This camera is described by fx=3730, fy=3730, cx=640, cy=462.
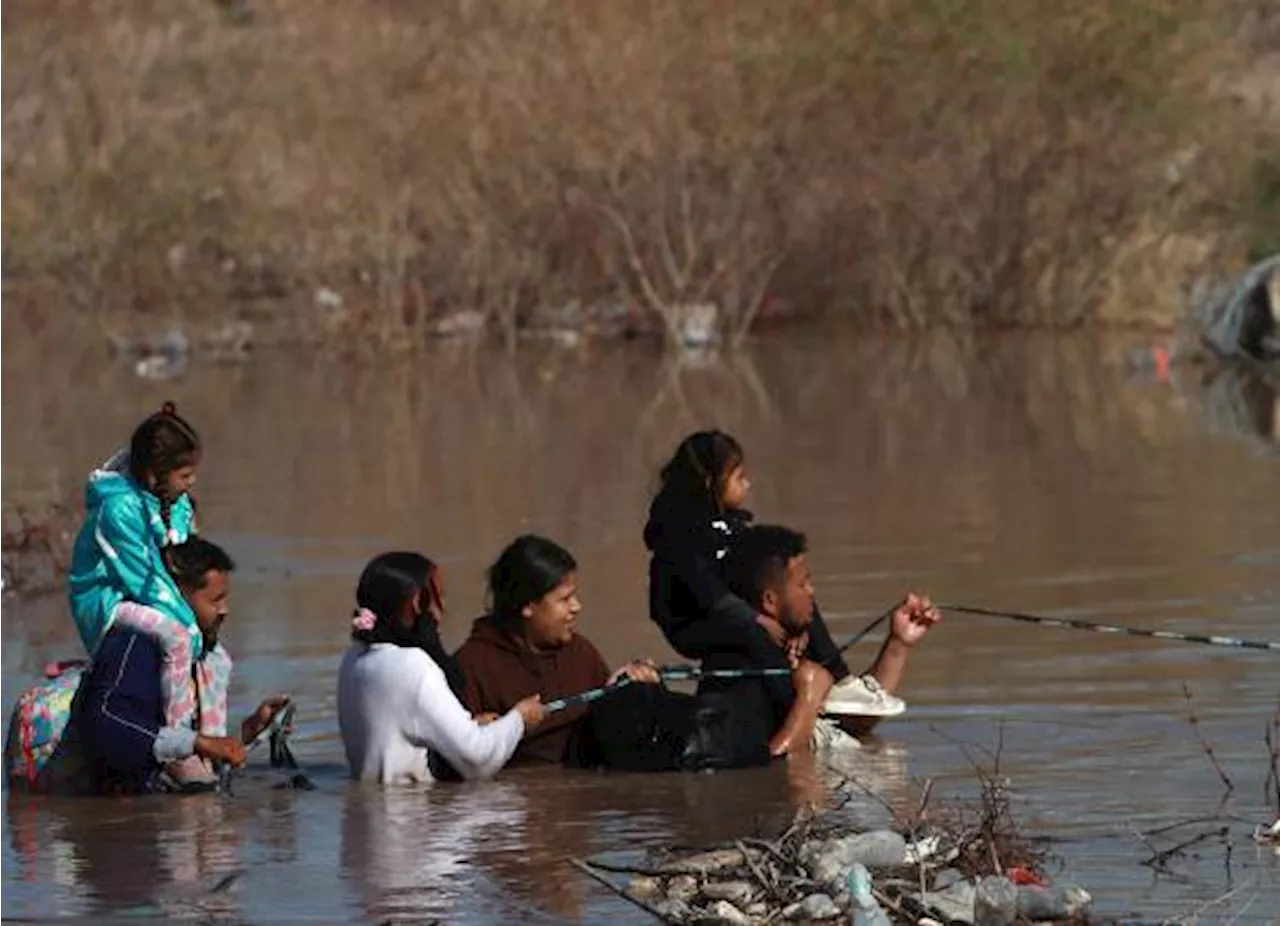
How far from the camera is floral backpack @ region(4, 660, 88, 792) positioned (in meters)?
10.7

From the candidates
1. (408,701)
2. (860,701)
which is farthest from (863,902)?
(860,701)

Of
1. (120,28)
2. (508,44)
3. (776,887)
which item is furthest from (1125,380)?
(776,887)

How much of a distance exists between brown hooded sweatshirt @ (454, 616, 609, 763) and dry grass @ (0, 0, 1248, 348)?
25146mm

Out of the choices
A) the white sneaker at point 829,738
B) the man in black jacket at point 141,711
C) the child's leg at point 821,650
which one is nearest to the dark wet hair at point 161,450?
the man in black jacket at point 141,711

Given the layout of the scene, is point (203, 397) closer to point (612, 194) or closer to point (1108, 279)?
point (612, 194)

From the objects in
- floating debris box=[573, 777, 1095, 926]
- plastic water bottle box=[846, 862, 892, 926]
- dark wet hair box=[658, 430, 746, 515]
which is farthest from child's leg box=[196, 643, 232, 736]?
plastic water bottle box=[846, 862, 892, 926]

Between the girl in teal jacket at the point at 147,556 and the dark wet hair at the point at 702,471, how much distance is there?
1.65m

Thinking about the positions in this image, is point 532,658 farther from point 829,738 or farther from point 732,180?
point 732,180

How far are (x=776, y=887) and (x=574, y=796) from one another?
2.38 metres

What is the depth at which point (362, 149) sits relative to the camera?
1550 inches

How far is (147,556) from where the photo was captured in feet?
34.6

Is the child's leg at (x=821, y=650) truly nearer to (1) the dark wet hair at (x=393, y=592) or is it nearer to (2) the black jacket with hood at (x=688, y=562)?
(2) the black jacket with hood at (x=688, y=562)

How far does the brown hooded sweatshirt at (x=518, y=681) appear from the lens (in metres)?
11.0

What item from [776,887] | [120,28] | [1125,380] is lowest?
[776,887]
